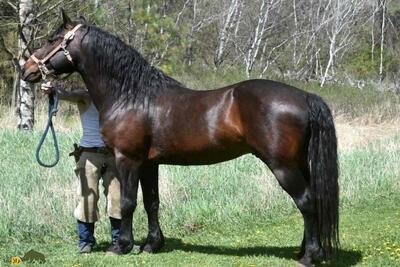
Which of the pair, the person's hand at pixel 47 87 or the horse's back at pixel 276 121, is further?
the person's hand at pixel 47 87

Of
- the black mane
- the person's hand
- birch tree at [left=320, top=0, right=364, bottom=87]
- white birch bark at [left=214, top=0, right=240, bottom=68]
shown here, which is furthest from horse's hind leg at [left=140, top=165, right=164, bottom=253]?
birch tree at [left=320, top=0, right=364, bottom=87]

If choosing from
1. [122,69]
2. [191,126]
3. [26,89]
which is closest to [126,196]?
[191,126]

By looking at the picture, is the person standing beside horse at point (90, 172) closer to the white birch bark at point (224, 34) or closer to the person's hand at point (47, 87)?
the person's hand at point (47, 87)

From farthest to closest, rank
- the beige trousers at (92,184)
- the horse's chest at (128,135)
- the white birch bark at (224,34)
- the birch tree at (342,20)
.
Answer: the birch tree at (342,20)
the white birch bark at (224,34)
the beige trousers at (92,184)
the horse's chest at (128,135)

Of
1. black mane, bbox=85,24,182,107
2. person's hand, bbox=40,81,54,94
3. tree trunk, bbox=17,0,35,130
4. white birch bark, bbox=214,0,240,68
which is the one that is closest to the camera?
black mane, bbox=85,24,182,107

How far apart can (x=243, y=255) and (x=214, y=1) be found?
2475 centimetres

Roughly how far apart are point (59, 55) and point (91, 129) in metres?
0.79

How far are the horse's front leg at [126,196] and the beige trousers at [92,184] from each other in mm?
273

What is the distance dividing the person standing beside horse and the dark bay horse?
28 centimetres

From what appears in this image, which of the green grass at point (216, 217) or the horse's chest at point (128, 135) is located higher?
the horse's chest at point (128, 135)

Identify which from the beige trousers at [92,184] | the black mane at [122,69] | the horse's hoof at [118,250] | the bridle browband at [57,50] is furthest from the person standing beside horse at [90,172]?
the black mane at [122,69]

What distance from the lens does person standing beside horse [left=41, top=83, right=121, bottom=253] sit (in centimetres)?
579

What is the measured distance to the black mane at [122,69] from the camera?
18.2 ft

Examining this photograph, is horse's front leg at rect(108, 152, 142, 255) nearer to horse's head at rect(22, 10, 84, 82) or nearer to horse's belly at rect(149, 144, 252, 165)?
horse's belly at rect(149, 144, 252, 165)
